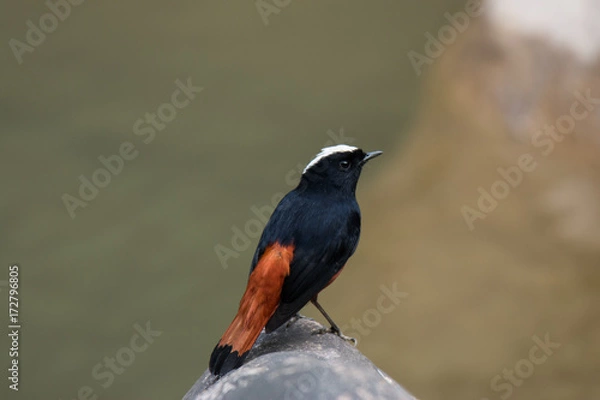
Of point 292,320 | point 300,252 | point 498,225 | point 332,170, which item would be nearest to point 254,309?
point 300,252

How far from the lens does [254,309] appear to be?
238 cm

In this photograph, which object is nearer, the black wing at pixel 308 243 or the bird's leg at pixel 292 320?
the black wing at pixel 308 243

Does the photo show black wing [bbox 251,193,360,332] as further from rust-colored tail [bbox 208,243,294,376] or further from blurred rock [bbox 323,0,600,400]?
blurred rock [bbox 323,0,600,400]

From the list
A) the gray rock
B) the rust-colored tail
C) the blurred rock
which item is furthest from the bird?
the blurred rock

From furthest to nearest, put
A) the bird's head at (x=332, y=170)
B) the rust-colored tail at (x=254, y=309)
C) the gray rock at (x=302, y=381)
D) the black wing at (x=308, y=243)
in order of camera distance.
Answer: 1. the bird's head at (x=332, y=170)
2. the black wing at (x=308, y=243)
3. the rust-colored tail at (x=254, y=309)
4. the gray rock at (x=302, y=381)

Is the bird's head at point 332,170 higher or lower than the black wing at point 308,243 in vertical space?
higher

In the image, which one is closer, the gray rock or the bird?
the gray rock

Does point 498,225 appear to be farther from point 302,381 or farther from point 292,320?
point 302,381

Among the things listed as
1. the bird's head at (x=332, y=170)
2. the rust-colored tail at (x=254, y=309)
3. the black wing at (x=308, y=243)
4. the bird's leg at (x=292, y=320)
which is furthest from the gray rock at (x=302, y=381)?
the bird's head at (x=332, y=170)

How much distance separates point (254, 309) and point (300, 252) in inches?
9.2

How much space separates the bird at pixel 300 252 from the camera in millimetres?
2346

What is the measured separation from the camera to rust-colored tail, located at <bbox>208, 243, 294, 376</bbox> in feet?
7.45

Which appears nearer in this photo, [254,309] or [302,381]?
[302,381]

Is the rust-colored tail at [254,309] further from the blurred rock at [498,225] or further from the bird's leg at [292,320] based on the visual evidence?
the blurred rock at [498,225]
